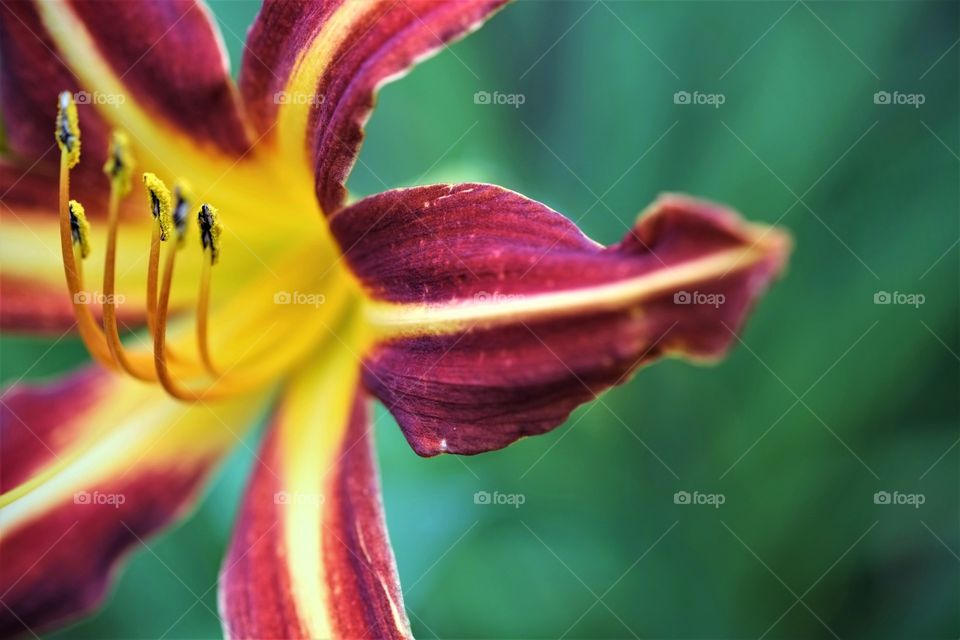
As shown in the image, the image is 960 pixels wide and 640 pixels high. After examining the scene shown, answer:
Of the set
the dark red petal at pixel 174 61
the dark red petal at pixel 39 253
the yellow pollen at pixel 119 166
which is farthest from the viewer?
Answer: the dark red petal at pixel 39 253

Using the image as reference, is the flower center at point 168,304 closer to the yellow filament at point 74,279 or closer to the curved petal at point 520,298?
the yellow filament at point 74,279

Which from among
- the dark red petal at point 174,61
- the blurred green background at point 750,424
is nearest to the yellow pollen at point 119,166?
the dark red petal at point 174,61

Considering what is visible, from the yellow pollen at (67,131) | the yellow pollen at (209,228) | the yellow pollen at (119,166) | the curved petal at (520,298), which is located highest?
the yellow pollen at (67,131)

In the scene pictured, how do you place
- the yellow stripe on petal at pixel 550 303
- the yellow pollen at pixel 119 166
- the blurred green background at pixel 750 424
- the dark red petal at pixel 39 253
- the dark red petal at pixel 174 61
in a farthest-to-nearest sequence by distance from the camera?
the blurred green background at pixel 750 424 < the dark red petal at pixel 39 253 < the dark red petal at pixel 174 61 < the yellow pollen at pixel 119 166 < the yellow stripe on petal at pixel 550 303

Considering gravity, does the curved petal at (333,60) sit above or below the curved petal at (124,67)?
below

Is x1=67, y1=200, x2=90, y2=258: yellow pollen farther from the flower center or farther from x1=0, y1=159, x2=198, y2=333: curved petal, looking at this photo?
x1=0, y1=159, x2=198, y2=333: curved petal

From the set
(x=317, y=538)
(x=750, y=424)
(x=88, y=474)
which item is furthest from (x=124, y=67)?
(x=750, y=424)

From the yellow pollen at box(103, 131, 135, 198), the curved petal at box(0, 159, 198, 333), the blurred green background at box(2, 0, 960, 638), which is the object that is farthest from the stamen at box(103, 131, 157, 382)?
the blurred green background at box(2, 0, 960, 638)
